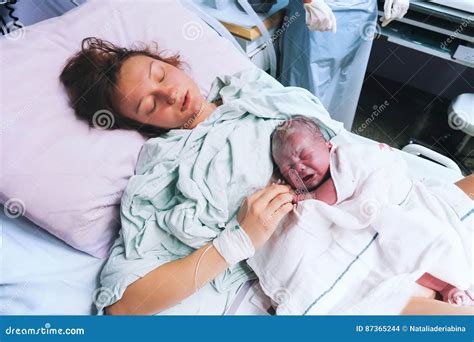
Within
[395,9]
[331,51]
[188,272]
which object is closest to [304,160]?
[188,272]

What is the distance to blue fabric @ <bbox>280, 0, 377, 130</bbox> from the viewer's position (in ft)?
4.82

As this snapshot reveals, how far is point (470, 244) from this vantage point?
2.74ft

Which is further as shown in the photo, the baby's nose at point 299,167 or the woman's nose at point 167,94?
the woman's nose at point 167,94

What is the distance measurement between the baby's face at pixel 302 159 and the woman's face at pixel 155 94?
1.00 ft

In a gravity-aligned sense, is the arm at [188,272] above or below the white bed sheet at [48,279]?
above

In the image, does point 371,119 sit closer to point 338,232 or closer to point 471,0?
point 471,0

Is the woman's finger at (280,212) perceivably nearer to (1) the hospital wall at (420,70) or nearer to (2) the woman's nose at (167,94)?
(2) the woman's nose at (167,94)

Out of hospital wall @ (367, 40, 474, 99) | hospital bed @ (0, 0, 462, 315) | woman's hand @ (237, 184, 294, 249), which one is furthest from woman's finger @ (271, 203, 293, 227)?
hospital wall @ (367, 40, 474, 99)

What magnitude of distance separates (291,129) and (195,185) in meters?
0.28

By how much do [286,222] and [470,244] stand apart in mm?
412

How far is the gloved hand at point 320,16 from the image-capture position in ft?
4.35

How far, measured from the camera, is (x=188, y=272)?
828mm

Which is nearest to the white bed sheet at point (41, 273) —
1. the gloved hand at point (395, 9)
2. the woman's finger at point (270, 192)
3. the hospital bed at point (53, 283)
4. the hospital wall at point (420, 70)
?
the hospital bed at point (53, 283)

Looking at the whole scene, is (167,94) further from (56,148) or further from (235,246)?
(235,246)
